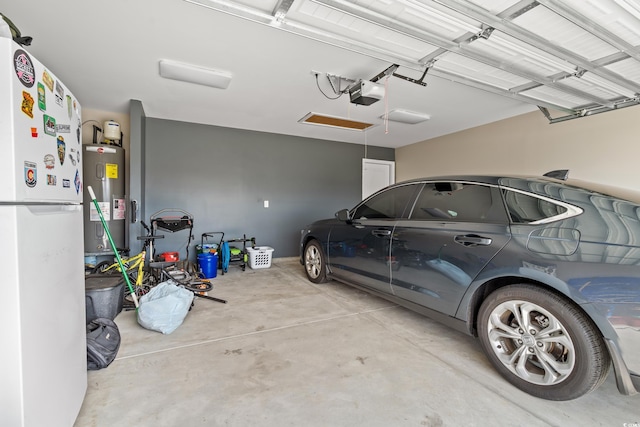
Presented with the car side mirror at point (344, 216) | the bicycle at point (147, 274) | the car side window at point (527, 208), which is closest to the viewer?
the car side window at point (527, 208)

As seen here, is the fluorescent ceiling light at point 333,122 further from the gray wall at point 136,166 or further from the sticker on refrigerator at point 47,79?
the sticker on refrigerator at point 47,79

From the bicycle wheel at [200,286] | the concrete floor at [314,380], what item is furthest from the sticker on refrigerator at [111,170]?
the concrete floor at [314,380]

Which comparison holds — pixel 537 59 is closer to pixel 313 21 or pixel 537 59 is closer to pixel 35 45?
pixel 313 21

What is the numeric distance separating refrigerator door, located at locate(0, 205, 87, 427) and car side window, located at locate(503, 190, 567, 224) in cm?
250

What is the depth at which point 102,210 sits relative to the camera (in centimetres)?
377

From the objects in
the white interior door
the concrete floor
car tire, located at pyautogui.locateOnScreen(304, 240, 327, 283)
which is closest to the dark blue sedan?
the concrete floor

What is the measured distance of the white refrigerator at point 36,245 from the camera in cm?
91

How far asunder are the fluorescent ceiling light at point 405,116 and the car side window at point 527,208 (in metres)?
2.48

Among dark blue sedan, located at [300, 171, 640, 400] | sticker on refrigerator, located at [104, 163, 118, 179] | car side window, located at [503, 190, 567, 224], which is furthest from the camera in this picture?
sticker on refrigerator, located at [104, 163, 118, 179]

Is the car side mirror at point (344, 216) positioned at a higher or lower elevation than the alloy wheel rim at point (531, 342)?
higher

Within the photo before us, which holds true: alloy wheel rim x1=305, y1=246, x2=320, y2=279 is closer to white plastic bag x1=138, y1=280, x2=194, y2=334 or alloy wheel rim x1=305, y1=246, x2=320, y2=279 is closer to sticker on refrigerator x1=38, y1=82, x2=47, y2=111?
white plastic bag x1=138, y1=280, x2=194, y2=334

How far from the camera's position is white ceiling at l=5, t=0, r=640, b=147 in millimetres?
1764

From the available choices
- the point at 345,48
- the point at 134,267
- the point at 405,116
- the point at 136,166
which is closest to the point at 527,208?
the point at 345,48

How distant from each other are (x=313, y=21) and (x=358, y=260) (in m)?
2.24
